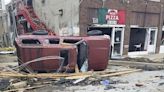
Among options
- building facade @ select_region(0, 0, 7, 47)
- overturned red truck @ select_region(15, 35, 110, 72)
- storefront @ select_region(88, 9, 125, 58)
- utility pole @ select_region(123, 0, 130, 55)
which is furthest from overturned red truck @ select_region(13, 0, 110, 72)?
building facade @ select_region(0, 0, 7, 47)

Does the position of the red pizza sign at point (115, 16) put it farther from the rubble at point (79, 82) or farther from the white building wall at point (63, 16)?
the rubble at point (79, 82)

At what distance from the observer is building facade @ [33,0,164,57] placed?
15492 millimetres

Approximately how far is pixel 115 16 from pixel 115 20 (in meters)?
0.28

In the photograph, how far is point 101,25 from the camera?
16.3 m

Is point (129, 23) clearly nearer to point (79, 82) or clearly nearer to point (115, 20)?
point (115, 20)

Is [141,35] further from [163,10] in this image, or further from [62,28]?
[62,28]

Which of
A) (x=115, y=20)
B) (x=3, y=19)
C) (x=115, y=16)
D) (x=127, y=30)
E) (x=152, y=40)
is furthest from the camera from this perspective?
(x=3, y=19)

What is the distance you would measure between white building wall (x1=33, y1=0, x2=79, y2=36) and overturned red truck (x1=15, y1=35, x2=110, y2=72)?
5773mm

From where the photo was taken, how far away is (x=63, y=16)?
16109 mm

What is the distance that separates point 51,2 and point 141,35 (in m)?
7.30

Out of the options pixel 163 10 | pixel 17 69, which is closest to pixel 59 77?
pixel 17 69

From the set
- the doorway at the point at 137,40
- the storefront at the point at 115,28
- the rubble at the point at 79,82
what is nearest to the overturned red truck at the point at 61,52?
the rubble at the point at 79,82

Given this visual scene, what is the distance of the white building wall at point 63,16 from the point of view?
15344mm

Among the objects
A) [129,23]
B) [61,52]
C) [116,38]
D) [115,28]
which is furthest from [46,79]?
[129,23]
